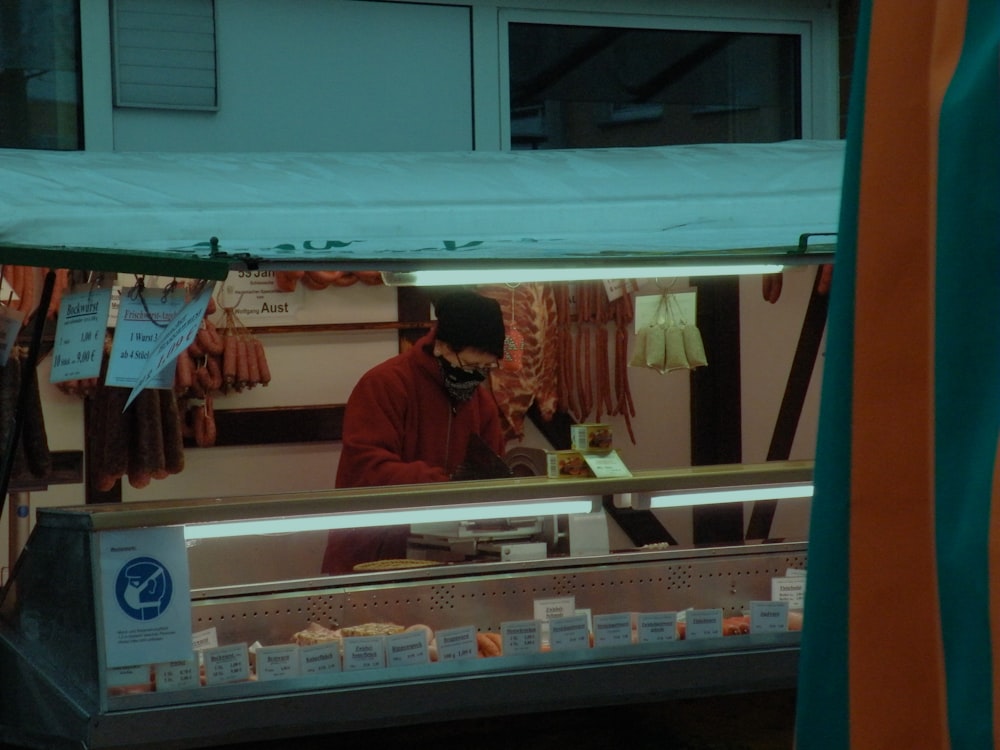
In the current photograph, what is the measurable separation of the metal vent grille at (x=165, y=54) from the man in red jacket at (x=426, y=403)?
6.55ft

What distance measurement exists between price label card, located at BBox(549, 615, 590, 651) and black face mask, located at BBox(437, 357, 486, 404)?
1.82 metres

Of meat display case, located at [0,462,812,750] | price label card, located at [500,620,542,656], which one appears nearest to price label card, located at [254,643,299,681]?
meat display case, located at [0,462,812,750]

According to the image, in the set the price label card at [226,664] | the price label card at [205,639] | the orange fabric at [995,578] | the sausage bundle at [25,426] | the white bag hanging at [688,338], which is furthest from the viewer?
the white bag hanging at [688,338]

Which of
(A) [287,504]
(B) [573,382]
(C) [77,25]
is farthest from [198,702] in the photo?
(B) [573,382]

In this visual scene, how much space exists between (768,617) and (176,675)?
215cm

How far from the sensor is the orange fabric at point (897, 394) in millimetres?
1130

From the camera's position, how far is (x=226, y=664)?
4207 millimetres

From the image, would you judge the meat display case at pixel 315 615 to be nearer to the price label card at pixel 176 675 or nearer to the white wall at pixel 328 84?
the price label card at pixel 176 675

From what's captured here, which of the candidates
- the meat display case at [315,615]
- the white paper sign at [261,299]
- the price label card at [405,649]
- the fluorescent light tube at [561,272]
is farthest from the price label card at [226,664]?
the white paper sign at [261,299]

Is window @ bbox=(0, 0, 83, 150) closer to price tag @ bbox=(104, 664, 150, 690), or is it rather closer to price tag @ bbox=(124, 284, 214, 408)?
price tag @ bbox=(124, 284, 214, 408)

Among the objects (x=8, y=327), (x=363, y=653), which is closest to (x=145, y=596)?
(x=363, y=653)

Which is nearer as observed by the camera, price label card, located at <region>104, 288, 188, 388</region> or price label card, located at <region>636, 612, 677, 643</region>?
price label card, located at <region>104, 288, 188, 388</region>

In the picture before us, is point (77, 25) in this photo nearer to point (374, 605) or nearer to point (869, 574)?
point (374, 605)

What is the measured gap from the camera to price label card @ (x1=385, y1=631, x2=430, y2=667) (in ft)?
14.3
